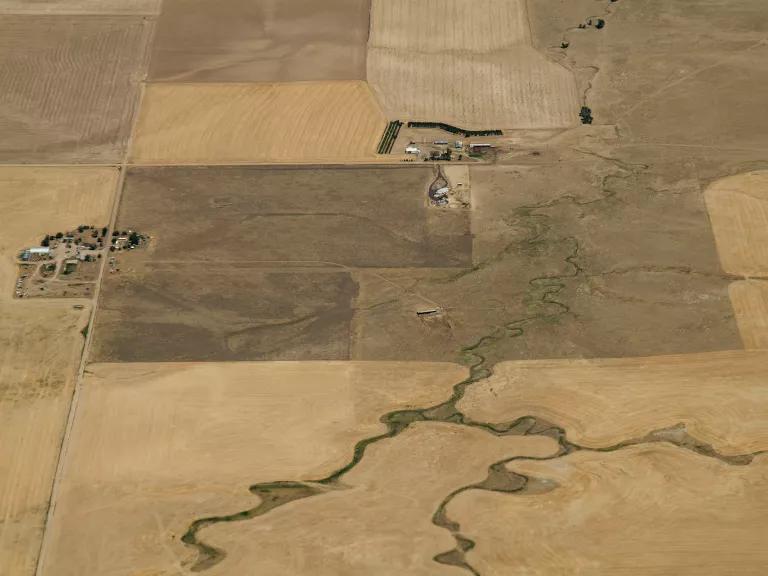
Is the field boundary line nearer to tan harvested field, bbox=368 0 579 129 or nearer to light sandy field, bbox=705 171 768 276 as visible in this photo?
tan harvested field, bbox=368 0 579 129

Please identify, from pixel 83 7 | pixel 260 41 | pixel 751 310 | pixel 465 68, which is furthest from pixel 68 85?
pixel 751 310

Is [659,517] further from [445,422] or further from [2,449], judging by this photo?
[2,449]

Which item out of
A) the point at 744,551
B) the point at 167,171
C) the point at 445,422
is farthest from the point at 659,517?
the point at 167,171

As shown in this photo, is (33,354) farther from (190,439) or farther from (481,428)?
(481,428)

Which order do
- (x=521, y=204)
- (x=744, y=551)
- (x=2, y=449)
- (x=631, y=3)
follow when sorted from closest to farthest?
(x=744, y=551), (x=2, y=449), (x=521, y=204), (x=631, y=3)

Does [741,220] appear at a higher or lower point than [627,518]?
higher

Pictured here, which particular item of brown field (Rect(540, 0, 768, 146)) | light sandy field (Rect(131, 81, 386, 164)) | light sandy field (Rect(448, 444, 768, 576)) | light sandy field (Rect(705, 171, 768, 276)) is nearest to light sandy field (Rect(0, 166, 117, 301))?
light sandy field (Rect(131, 81, 386, 164))
